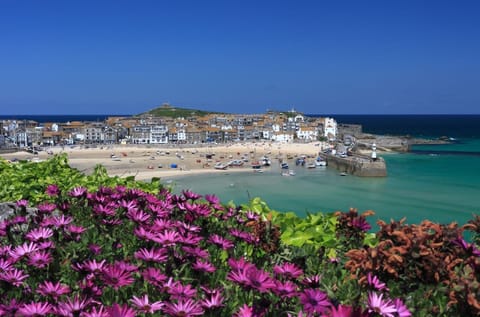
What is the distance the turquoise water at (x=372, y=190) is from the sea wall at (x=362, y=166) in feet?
3.47

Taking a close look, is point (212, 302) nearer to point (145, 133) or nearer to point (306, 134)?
point (145, 133)

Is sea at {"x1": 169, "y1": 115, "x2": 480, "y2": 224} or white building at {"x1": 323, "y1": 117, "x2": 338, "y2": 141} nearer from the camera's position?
sea at {"x1": 169, "y1": 115, "x2": 480, "y2": 224}

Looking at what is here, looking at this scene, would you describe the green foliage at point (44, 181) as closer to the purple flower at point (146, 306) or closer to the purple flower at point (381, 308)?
the purple flower at point (146, 306)

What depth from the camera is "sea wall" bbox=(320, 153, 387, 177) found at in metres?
42.7

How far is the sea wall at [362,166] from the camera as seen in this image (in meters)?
42.7

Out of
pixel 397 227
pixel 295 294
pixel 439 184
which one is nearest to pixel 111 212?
pixel 295 294

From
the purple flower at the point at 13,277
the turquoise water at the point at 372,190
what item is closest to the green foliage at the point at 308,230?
the purple flower at the point at 13,277

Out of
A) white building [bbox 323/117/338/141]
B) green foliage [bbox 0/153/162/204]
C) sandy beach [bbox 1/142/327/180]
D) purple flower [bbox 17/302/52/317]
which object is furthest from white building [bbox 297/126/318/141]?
purple flower [bbox 17/302/52/317]

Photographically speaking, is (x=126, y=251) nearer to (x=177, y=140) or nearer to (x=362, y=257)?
(x=362, y=257)

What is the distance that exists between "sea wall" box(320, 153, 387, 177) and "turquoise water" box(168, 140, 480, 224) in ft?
3.47

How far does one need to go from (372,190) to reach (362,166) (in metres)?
8.80

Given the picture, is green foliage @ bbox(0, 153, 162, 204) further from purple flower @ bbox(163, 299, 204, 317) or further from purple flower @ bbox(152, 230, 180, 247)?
purple flower @ bbox(163, 299, 204, 317)

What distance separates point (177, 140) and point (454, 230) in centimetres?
8833

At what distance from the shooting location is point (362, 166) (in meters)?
43.3
